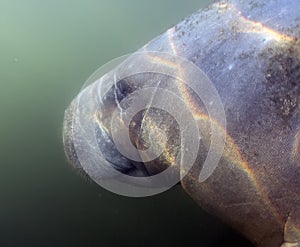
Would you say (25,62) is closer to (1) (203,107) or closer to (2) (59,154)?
(2) (59,154)

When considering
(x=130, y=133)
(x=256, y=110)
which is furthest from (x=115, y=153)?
(x=256, y=110)

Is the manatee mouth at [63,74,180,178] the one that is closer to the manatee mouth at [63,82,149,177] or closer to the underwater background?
the manatee mouth at [63,82,149,177]

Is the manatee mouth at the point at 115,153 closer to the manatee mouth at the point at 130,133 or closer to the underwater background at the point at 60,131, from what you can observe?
the manatee mouth at the point at 130,133

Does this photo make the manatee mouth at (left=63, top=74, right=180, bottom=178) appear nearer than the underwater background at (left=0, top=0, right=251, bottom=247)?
Yes

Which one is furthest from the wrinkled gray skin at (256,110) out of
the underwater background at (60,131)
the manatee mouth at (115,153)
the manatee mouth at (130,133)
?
the underwater background at (60,131)

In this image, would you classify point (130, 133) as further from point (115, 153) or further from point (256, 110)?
point (256, 110)

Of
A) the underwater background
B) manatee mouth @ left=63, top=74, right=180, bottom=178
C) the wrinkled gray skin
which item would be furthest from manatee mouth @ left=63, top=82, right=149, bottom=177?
the underwater background
